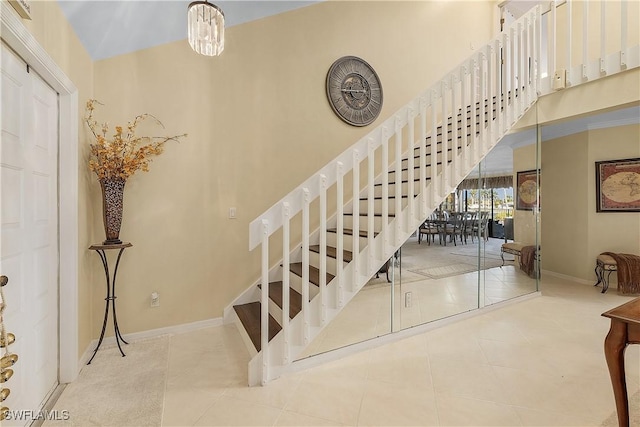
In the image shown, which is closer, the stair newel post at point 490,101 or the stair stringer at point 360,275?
the stair stringer at point 360,275

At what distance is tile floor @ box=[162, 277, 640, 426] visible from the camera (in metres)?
1.64

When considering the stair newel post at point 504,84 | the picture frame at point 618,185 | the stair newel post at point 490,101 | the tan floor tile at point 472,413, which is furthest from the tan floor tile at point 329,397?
the picture frame at point 618,185

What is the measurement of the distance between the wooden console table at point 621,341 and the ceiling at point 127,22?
3.46 meters

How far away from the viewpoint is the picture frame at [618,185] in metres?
4.00

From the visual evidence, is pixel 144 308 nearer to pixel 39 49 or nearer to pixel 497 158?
pixel 39 49

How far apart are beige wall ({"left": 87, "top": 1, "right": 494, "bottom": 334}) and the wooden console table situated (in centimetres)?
266

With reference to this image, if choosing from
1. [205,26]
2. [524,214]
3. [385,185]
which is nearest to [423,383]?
[385,185]

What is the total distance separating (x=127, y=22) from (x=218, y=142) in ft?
3.63

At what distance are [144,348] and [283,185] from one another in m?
1.94

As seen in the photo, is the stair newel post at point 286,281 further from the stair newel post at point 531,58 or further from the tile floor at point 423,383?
the stair newel post at point 531,58

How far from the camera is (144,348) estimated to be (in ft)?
7.98

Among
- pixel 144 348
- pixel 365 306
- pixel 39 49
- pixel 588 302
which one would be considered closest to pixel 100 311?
pixel 144 348

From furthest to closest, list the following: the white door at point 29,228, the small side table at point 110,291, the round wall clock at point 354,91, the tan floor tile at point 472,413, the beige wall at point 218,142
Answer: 1. the round wall clock at point 354,91
2. the beige wall at point 218,142
3. the small side table at point 110,291
4. the tan floor tile at point 472,413
5. the white door at point 29,228

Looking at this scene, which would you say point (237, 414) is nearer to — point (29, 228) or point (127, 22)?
point (29, 228)
